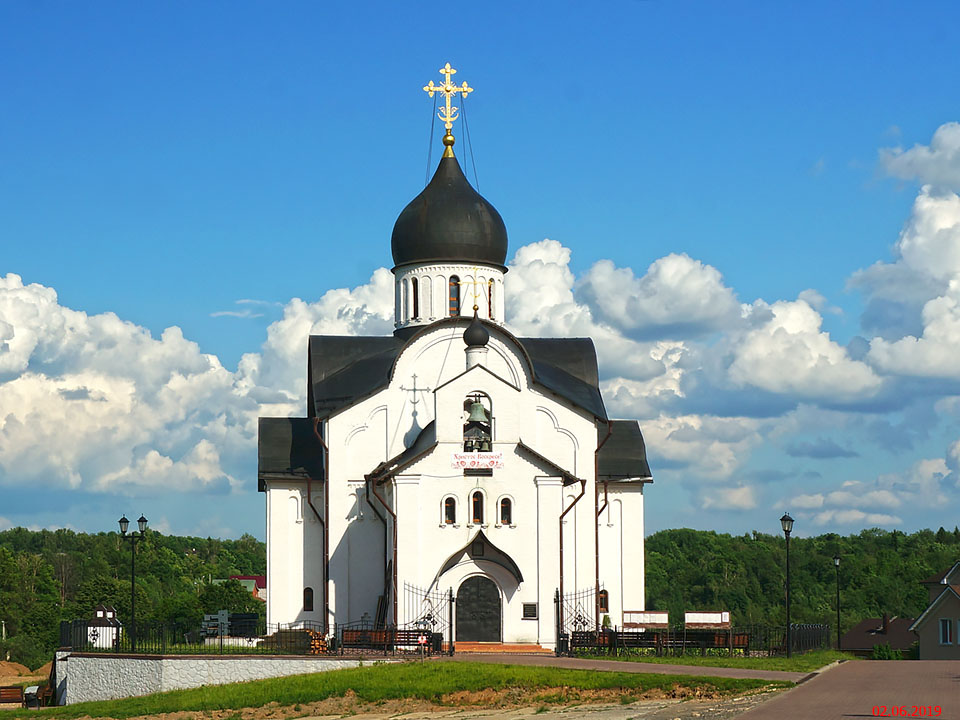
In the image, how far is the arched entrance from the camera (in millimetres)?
34844

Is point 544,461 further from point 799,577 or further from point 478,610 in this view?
Answer: point 799,577

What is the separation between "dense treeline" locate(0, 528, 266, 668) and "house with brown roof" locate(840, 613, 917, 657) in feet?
90.2

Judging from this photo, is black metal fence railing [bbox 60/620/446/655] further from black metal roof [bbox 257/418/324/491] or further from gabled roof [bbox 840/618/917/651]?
gabled roof [bbox 840/618/917/651]

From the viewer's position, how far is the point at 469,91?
143 ft

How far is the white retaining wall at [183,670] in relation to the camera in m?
30.0

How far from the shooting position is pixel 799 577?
86125 millimetres

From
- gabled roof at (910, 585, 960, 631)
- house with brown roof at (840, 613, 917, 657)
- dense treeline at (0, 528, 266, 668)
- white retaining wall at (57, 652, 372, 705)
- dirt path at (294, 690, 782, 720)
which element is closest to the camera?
dirt path at (294, 690, 782, 720)

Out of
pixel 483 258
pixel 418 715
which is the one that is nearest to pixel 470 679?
pixel 418 715

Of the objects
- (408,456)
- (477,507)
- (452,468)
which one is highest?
(408,456)

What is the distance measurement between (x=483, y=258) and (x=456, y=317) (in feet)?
11.2

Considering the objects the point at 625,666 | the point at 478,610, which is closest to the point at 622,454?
the point at 478,610

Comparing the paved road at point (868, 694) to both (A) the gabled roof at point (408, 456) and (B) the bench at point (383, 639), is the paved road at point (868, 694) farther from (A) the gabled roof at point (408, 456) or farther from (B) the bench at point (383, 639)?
(A) the gabled roof at point (408, 456)

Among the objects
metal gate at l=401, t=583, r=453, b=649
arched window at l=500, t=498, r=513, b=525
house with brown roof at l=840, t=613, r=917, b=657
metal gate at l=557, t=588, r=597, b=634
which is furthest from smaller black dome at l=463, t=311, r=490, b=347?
house with brown roof at l=840, t=613, r=917, b=657

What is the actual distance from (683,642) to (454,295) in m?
13.8
